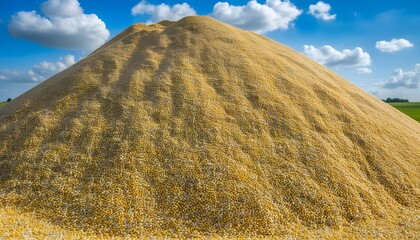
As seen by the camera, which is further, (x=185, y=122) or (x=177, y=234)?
(x=185, y=122)

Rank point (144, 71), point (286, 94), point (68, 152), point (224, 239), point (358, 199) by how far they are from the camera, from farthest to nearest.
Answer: point (144, 71) → point (286, 94) → point (68, 152) → point (358, 199) → point (224, 239)

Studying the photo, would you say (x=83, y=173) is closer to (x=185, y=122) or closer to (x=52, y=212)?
(x=52, y=212)

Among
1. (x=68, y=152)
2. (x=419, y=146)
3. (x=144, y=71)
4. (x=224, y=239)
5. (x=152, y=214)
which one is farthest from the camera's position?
(x=144, y=71)

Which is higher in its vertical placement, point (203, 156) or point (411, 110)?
point (411, 110)

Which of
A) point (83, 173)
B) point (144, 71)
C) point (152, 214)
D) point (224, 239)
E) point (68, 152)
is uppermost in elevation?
point (144, 71)

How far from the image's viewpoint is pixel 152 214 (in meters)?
10.9

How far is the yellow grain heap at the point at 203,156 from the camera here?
1090 cm

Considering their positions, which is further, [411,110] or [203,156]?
[411,110]

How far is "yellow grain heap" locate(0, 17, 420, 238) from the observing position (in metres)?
10.9

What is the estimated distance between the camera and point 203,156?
13.6 m

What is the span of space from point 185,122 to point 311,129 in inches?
252

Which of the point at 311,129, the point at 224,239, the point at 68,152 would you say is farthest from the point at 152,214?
the point at 311,129

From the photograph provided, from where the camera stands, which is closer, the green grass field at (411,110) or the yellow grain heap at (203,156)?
the yellow grain heap at (203,156)

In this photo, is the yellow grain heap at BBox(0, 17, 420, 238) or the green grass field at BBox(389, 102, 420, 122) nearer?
the yellow grain heap at BBox(0, 17, 420, 238)
